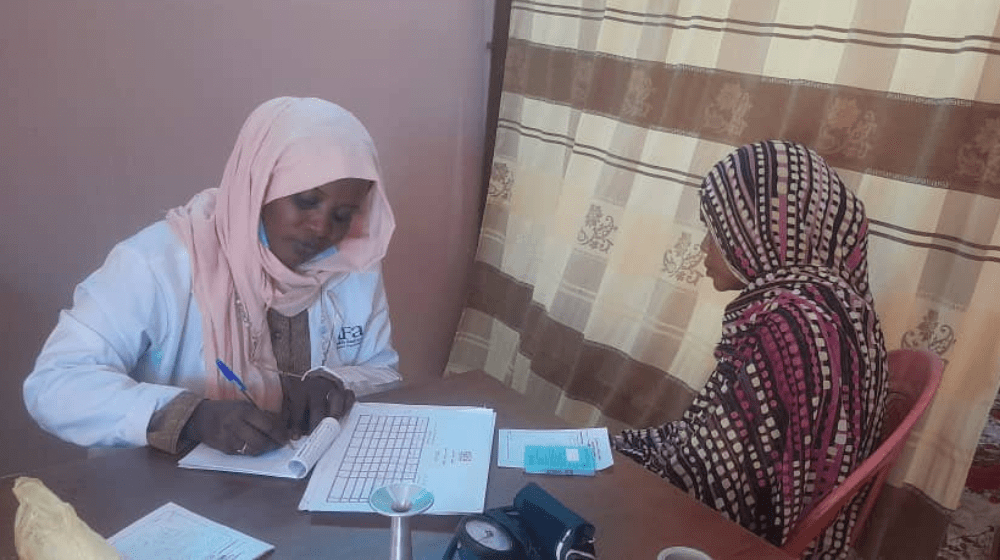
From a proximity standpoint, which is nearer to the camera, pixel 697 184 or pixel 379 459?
pixel 379 459

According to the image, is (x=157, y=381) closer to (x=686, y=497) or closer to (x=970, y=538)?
(x=686, y=497)

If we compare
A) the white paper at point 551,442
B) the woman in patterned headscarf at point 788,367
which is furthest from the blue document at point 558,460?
the woman in patterned headscarf at point 788,367

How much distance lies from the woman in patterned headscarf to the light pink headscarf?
72 cm

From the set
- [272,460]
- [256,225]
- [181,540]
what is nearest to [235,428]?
[272,460]

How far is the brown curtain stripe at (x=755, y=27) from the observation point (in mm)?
1420

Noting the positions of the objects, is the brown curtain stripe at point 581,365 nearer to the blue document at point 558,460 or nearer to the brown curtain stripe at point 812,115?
the brown curtain stripe at point 812,115

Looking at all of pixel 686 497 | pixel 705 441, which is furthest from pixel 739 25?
pixel 686 497

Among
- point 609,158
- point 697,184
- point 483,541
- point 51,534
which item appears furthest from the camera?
point 609,158

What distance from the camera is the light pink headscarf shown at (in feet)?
4.56

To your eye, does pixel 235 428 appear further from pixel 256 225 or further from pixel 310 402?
pixel 256 225

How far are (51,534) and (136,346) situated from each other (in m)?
0.68

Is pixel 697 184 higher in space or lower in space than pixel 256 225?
higher

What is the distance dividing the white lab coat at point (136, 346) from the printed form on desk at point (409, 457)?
0.23 meters

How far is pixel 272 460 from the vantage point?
1.12m
